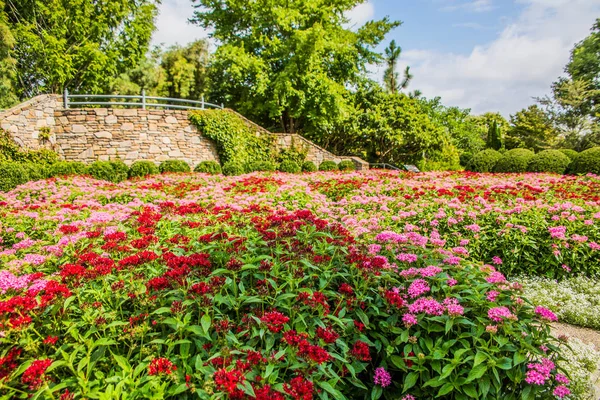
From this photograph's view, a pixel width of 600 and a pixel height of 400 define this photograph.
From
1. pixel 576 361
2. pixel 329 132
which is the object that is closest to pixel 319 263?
pixel 576 361

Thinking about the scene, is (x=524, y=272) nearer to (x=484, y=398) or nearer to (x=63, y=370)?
(x=484, y=398)

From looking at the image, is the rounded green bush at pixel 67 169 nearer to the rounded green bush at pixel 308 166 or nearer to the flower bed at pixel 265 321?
the rounded green bush at pixel 308 166

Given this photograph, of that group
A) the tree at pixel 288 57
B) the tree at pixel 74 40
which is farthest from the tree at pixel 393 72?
the tree at pixel 74 40

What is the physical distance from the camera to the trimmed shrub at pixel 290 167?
13.1m

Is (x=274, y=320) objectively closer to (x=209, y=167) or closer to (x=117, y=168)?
(x=117, y=168)

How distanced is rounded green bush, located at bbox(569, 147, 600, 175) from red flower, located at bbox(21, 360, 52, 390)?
14.2 m

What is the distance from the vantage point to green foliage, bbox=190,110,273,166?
1304 cm

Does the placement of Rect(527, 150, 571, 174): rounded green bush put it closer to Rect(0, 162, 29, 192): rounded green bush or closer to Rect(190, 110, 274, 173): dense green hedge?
Rect(190, 110, 274, 173): dense green hedge

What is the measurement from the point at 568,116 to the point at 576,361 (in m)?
29.0

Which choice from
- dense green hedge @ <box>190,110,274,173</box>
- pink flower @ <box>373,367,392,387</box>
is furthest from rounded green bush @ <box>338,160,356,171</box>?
pink flower @ <box>373,367,392,387</box>

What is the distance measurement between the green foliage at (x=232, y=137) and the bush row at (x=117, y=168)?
2.95 ft

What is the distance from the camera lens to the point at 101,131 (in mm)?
11977

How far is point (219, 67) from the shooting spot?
17.2m

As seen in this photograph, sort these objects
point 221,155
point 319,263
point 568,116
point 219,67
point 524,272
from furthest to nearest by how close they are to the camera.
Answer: point 568,116
point 219,67
point 221,155
point 524,272
point 319,263
